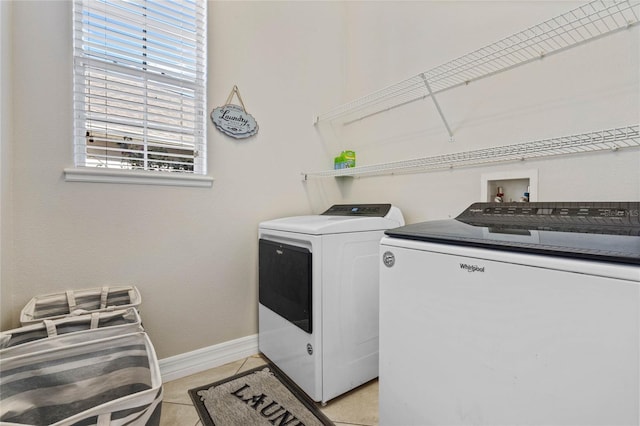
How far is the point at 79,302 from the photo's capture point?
1354 mm

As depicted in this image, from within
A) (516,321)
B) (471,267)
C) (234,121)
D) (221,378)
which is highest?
(234,121)

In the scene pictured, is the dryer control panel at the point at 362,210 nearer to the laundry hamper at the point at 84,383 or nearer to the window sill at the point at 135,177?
the window sill at the point at 135,177

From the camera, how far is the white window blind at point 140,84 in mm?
1424

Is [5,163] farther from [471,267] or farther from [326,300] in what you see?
[471,267]

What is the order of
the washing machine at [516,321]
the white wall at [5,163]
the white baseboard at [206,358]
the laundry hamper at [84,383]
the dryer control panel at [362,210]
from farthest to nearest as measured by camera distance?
the dryer control panel at [362,210] < the white baseboard at [206,358] < the white wall at [5,163] < the laundry hamper at [84,383] < the washing machine at [516,321]

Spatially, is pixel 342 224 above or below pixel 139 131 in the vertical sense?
below

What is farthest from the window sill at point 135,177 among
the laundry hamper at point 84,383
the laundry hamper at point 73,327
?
the laundry hamper at point 84,383

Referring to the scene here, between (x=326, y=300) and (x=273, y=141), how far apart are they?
1.15m

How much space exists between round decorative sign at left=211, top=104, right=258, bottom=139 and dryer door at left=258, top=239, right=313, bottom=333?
0.70 meters

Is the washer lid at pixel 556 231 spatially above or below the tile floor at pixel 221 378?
above

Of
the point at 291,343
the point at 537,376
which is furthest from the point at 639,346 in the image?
the point at 291,343

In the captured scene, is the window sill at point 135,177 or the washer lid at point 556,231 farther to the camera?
the window sill at point 135,177

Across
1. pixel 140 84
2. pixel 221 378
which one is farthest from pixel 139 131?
pixel 221 378

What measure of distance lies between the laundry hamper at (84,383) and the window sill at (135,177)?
0.76m
